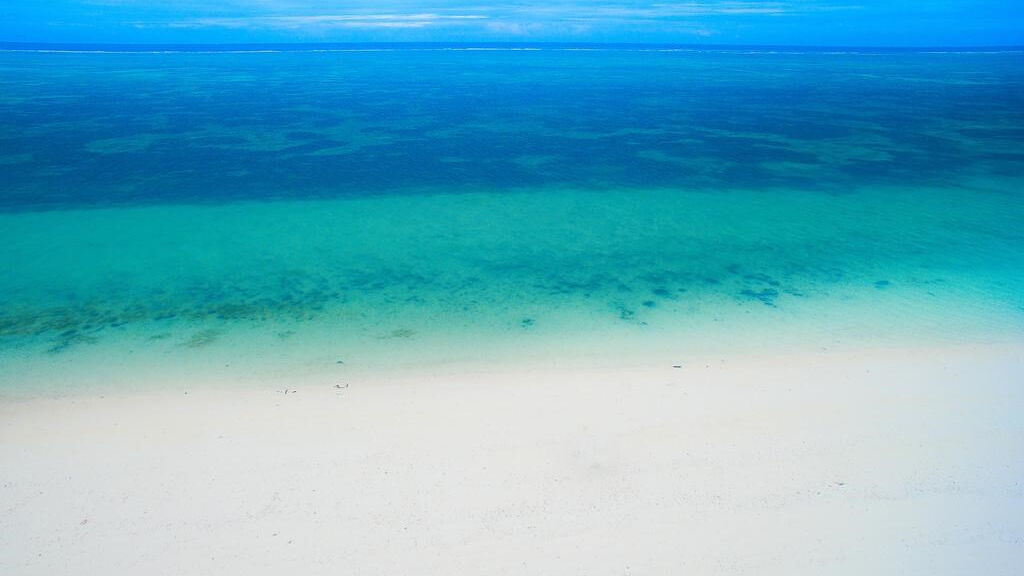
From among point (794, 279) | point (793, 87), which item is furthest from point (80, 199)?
point (793, 87)

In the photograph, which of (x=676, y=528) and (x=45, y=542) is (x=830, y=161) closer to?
(x=676, y=528)

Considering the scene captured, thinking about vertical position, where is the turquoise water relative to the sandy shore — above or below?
below

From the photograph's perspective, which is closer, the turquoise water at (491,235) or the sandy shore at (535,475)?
the sandy shore at (535,475)

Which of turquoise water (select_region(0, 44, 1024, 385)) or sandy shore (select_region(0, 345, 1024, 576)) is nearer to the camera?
sandy shore (select_region(0, 345, 1024, 576))

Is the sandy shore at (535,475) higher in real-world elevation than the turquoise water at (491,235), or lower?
higher
